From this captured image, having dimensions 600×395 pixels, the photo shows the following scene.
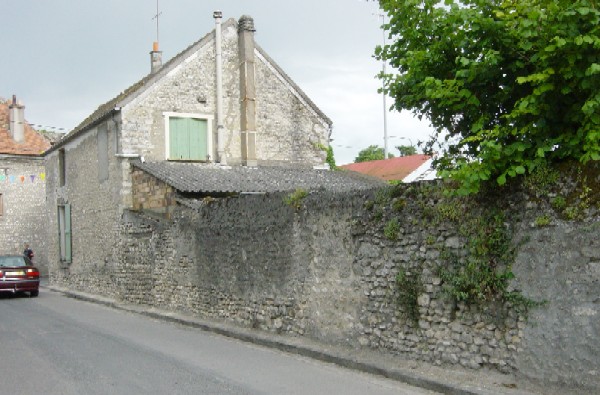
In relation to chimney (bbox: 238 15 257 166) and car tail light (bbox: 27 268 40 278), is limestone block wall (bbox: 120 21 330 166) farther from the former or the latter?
car tail light (bbox: 27 268 40 278)

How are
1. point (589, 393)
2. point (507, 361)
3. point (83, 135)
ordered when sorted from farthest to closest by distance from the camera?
point (83, 135), point (507, 361), point (589, 393)

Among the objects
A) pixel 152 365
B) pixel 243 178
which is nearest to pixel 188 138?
pixel 243 178

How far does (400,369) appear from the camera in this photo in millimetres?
7988

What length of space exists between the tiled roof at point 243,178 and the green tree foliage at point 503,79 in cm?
803

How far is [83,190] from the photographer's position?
23016 millimetres

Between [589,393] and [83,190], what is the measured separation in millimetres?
20314

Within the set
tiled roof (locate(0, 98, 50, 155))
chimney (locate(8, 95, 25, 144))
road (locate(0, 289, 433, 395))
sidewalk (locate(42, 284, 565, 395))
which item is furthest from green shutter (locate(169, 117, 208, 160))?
chimney (locate(8, 95, 25, 144))

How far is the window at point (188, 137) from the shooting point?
67.4ft

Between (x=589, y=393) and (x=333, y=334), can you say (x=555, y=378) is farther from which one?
(x=333, y=334)

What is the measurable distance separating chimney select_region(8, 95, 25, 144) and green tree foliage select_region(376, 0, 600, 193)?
30.3m

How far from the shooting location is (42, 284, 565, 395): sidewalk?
22.3 ft

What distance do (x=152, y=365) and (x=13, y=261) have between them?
15.2 meters

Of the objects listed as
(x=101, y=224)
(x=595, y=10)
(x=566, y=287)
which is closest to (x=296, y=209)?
(x=566, y=287)

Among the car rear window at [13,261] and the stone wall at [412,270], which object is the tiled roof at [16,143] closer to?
the car rear window at [13,261]
